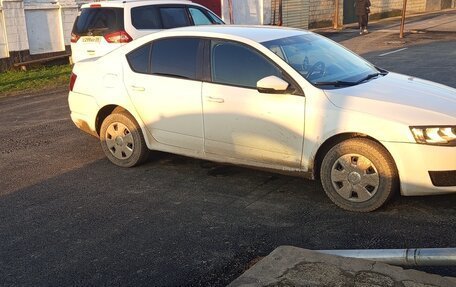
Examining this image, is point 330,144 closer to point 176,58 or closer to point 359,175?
point 359,175

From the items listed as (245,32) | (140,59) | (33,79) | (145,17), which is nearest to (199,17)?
(145,17)

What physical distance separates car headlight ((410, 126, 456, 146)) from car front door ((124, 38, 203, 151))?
2.18m

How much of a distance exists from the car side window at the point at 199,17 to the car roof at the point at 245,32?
6.06 m

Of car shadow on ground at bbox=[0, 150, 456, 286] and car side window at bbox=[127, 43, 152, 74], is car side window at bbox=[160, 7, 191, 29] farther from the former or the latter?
car shadow on ground at bbox=[0, 150, 456, 286]

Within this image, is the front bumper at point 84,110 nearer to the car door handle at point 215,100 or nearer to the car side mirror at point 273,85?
the car door handle at point 215,100

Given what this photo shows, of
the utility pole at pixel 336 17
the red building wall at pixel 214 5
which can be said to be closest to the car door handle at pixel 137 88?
the red building wall at pixel 214 5

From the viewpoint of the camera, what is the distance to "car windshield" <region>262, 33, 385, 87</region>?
5.36 metres

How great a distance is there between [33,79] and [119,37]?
4.05 metres

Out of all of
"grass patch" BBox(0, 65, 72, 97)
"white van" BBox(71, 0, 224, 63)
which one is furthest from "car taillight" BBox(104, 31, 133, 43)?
"grass patch" BBox(0, 65, 72, 97)

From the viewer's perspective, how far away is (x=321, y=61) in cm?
565

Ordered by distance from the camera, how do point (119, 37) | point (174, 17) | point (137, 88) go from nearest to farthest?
point (137, 88), point (119, 37), point (174, 17)

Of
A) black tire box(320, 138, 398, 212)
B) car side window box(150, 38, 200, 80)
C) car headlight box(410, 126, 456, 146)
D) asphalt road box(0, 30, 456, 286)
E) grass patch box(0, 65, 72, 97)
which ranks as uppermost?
car side window box(150, 38, 200, 80)

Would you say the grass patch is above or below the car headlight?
below

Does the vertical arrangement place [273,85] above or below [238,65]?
below
